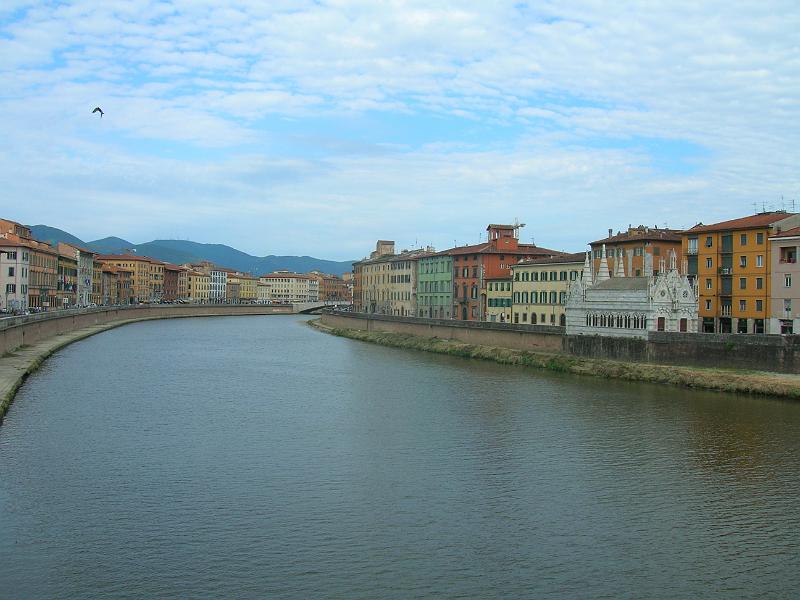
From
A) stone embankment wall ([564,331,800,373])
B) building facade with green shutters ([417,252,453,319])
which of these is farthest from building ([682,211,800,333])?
building facade with green shutters ([417,252,453,319])

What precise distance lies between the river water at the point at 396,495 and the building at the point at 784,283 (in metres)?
15.9

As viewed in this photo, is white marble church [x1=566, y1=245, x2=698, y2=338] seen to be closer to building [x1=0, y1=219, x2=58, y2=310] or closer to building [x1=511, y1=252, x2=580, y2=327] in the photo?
building [x1=511, y1=252, x2=580, y2=327]

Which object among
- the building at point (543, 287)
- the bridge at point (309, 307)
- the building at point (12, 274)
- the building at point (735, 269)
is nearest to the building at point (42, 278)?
the building at point (12, 274)

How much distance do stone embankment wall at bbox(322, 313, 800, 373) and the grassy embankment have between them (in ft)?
2.33

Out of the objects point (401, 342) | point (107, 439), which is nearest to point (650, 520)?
point (107, 439)

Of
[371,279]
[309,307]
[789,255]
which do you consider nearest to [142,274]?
[309,307]

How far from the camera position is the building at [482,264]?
87062 mm

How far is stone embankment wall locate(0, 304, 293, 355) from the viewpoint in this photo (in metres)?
57.5

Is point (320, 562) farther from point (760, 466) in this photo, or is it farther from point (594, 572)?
point (760, 466)

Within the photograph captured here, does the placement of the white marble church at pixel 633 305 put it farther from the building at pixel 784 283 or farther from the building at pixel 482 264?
the building at pixel 482 264

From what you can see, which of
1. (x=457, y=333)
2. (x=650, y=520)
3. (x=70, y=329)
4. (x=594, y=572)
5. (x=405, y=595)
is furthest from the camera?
(x=70, y=329)

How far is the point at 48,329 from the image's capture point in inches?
2963

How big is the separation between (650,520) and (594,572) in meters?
4.19

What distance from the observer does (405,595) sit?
1669 cm
